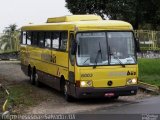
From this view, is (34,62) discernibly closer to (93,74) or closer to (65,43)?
(65,43)

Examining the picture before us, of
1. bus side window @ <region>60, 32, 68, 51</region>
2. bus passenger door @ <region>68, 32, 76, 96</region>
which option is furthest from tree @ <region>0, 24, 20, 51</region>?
bus passenger door @ <region>68, 32, 76, 96</region>

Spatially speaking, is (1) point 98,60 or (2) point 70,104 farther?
(2) point 70,104

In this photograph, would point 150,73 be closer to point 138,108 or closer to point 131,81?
point 131,81

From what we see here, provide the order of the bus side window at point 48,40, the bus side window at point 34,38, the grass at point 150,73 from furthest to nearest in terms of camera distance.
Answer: the bus side window at point 34,38, the grass at point 150,73, the bus side window at point 48,40

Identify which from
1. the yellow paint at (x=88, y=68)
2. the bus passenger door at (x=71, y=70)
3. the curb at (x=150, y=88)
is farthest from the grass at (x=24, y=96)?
the curb at (x=150, y=88)

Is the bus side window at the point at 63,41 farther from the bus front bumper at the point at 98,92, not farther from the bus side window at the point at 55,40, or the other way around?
the bus front bumper at the point at 98,92

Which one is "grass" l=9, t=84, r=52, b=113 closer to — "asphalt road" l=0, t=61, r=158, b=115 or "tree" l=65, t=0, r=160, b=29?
"asphalt road" l=0, t=61, r=158, b=115

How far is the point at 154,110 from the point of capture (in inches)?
649

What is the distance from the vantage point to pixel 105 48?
61.5ft

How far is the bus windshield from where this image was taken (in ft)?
60.8

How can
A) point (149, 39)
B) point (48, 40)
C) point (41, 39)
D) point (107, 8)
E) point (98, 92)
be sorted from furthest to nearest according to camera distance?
1. point (107, 8)
2. point (149, 39)
3. point (41, 39)
4. point (48, 40)
5. point (98, 92)

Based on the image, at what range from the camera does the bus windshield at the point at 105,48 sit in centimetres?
1853

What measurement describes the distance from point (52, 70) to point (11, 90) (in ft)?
7.87

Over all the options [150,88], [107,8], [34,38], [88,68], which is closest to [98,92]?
[88,68]
